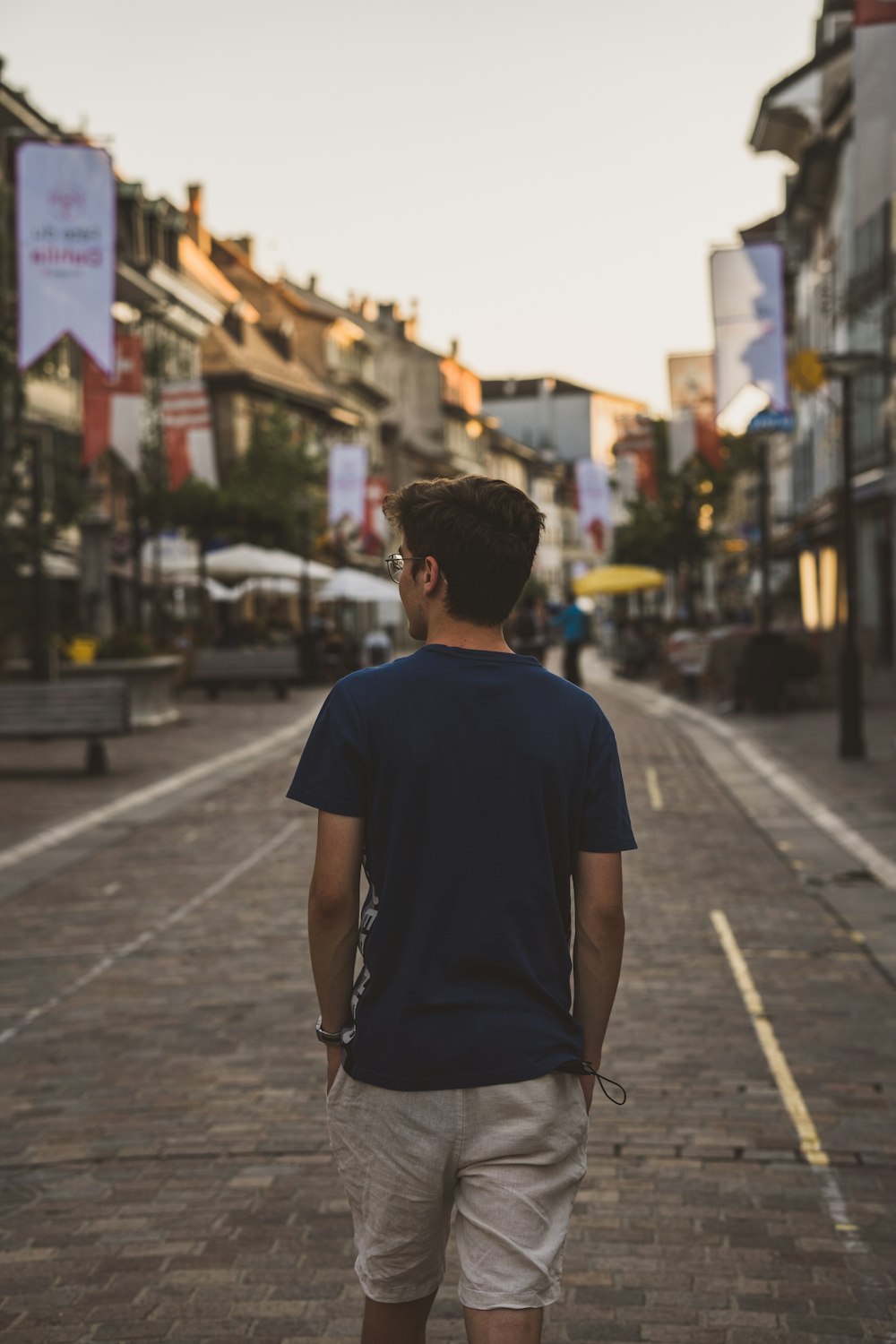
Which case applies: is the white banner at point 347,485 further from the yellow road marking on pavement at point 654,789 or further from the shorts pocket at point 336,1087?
the shorts pocket at point 336,1087

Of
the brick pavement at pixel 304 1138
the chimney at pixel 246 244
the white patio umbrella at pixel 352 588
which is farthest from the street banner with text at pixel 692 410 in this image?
Result: the chimney at pixel 246 244

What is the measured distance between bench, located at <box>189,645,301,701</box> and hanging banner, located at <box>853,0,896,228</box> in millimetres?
20695

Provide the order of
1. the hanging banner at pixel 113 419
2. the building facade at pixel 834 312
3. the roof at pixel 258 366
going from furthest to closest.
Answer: the roof at pixel 258 366
the building facade at pixel 834 312
the hanging banner at pixel 113 419

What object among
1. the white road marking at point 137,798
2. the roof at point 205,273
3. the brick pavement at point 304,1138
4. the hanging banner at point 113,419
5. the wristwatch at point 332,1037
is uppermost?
the roof at point 205,273

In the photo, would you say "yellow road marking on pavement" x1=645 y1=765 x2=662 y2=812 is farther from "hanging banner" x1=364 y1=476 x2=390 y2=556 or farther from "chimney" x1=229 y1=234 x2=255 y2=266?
"chimney" x1=229 y1=234 x2=255 y2=266

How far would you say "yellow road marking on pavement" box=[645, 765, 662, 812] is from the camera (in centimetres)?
1477

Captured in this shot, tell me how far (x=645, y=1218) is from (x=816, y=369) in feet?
101

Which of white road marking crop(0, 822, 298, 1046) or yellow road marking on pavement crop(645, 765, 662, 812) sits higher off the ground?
yellow road marking on pavement crop(645, 765, 662, 812)

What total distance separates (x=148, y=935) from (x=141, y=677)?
15.5 meters

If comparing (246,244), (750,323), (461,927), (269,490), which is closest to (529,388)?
(246,244)

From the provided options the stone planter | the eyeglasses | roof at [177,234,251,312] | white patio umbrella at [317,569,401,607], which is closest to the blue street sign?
the stone planter

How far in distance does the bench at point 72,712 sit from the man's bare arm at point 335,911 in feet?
49.6

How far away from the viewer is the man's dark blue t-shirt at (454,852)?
2.71 m

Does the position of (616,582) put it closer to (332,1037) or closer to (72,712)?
(72,712)
